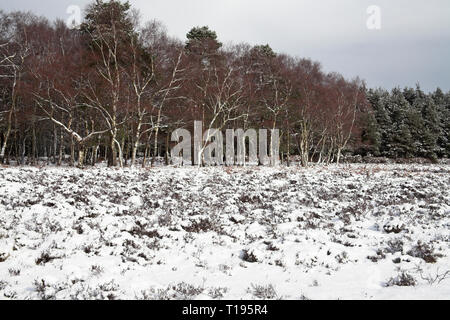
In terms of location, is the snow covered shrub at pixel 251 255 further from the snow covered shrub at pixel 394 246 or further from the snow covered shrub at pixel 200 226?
the snow covered shrub at pixel 394 246

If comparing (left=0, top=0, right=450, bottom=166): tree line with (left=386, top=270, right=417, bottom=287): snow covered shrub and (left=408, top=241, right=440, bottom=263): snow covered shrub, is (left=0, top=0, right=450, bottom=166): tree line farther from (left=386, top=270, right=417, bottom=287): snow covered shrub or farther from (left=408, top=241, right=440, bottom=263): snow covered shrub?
→ (left=386, top=270, right=417, bottom=287): snow covered shrub

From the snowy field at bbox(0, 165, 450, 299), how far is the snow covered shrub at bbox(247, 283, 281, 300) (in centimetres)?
2

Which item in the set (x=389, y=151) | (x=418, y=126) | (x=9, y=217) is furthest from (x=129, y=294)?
(x=418, y=126)

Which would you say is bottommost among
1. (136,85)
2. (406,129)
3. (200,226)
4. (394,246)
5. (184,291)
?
(184,291)

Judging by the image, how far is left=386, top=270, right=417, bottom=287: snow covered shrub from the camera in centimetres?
473

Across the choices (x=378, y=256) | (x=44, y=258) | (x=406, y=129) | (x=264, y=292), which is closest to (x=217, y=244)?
(x=264, y=292)

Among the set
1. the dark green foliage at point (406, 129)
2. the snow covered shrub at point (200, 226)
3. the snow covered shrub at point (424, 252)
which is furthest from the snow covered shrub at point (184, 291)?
the dark green foliage at point (406, 129)

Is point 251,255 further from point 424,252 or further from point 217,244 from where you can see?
point 424,252

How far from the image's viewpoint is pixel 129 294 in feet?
14.7

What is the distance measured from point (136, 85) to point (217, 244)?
20.1 meters

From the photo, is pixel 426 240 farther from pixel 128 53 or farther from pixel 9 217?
pixel 128 53

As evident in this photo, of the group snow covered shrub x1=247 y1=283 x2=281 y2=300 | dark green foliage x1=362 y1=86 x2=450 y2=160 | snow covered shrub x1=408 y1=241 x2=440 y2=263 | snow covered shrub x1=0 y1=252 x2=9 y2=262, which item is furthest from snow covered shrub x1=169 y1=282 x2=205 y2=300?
dark green foliage x1=362 y1=86 x2=450 y2=160

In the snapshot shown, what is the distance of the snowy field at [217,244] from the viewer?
184 inches

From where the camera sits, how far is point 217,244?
677 cm
